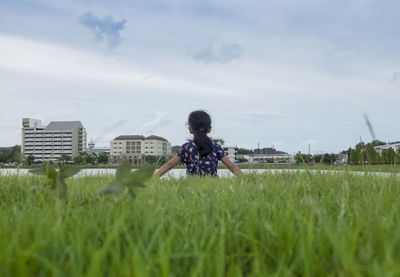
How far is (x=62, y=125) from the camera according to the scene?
150875 millimetres

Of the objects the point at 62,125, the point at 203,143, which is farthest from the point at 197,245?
the point at 62,125

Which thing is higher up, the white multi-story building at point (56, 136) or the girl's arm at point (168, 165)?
the white multi-story building at point (56, 136)

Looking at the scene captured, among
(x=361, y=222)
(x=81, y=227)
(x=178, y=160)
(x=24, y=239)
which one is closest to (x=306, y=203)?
(x=361, y=222)

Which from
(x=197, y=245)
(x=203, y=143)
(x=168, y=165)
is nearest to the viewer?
(x=197, y=245)

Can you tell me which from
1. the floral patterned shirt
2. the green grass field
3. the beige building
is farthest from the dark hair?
the beige building

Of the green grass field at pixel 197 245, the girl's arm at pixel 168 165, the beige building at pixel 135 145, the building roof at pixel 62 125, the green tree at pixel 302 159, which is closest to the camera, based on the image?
the green grass field at pixel 197 245

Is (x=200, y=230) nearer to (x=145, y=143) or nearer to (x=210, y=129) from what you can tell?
(x=210, y=129)

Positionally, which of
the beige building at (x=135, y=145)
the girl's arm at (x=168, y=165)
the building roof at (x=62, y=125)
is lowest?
the girl's arm at (x=168, y=165)

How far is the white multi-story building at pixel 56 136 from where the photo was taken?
14362cm

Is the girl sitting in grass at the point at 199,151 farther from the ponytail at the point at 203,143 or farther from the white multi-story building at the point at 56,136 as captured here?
the white multi-story building at the point at 56,136

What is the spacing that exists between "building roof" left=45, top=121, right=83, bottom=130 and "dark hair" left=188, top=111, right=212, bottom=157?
15449 centimetres

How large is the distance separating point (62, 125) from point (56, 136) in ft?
24.8

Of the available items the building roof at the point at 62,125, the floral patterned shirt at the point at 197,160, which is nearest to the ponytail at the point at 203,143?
the floral patterned shirt at the point at 197,160

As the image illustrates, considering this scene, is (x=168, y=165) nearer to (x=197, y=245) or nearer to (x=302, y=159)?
(x=302, y=159)
